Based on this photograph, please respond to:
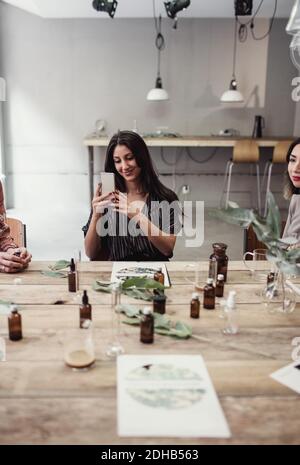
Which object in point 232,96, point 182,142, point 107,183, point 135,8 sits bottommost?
point 107,183

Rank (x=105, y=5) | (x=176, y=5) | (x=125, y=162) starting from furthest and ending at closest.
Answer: (x=105, y=5), (x=176, y=5), (x=125, y=162)

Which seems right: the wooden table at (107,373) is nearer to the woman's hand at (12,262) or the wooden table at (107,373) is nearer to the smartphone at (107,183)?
the woman's hand at (12,262)

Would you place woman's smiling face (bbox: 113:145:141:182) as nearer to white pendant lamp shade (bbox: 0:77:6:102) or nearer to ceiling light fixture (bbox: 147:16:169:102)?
ceiling light fixture (bbox: 147:16:169:102)

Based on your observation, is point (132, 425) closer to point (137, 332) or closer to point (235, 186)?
point (137, 332)

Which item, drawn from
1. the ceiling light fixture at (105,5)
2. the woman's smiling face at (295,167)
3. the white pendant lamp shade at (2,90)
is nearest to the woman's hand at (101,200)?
the woman's smiling face at (295,167)

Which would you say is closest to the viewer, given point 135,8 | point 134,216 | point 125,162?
point 134,216

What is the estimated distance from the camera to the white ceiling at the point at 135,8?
523cm

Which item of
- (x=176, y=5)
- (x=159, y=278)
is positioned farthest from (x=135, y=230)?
(x=176, y=5)

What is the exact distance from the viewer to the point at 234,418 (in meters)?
0.92

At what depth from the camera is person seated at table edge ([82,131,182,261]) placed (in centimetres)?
214

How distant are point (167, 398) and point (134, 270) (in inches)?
34.5

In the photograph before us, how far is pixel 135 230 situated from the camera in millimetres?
2242

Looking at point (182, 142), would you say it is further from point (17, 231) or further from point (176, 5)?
point (17, 231)

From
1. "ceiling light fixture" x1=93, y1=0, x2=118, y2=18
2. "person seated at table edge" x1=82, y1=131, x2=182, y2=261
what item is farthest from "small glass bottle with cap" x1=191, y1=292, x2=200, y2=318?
"ceiling light fixture" x1=93, y1=0, x2=118, y2=18
